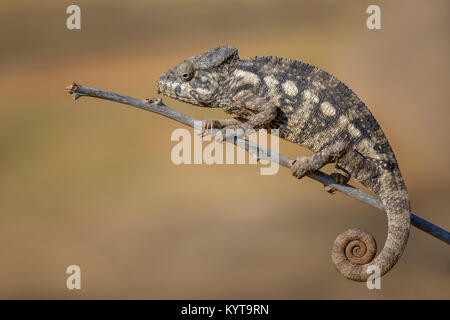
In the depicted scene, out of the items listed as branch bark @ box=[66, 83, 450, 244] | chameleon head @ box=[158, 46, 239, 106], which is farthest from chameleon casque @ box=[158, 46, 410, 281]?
branch bark @ box=[66, 83, 450, 244]

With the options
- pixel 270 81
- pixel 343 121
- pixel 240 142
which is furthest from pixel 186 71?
pixel 343 121

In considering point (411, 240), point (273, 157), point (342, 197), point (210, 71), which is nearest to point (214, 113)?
point (342, 197)

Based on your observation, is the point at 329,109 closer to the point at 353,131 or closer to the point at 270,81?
the point at 353,131

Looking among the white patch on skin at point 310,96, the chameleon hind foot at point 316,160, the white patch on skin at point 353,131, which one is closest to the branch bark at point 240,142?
the chameleon hind foot at point 316,160

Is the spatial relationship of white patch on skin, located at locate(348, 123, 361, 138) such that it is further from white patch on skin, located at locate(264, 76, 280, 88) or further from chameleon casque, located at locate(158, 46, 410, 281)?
white patch on skin, located at locate(264, 76, 280, 88)

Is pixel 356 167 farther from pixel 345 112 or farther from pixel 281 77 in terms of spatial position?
pixel 281 77

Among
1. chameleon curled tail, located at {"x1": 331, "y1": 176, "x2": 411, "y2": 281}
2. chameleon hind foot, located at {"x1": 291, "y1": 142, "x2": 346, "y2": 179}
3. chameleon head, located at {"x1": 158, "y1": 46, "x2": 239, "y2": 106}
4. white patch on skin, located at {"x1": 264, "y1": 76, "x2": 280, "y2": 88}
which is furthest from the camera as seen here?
chameleon head, located at {"x1": 158, "y1": 46, "x2": 239, "y2": 106}

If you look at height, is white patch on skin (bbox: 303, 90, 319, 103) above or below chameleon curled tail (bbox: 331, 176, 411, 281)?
above

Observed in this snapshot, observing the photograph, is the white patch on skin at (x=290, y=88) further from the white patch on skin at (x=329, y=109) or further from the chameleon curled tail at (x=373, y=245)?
the chameleon curled tail at (x=373, y=245)
